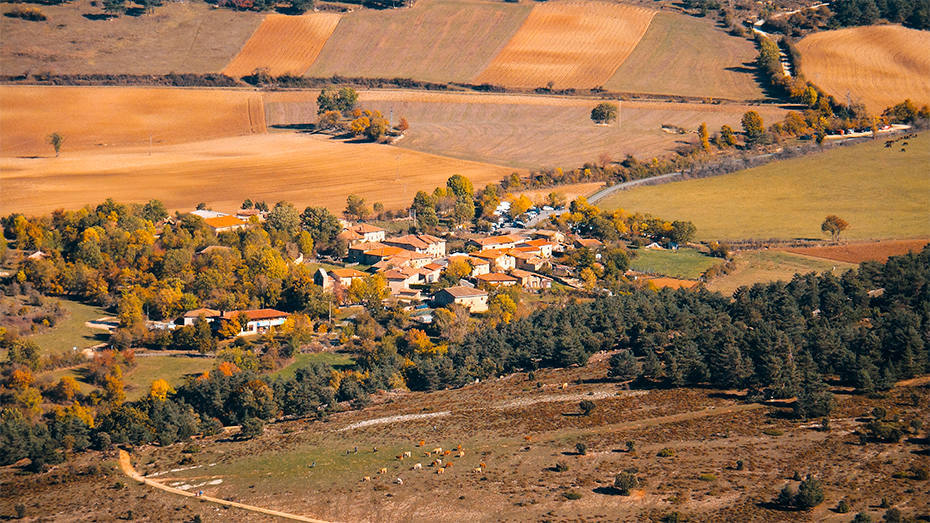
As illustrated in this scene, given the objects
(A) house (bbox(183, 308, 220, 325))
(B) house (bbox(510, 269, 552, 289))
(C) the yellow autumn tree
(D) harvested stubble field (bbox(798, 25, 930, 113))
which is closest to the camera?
(C) the yellow autumn tree

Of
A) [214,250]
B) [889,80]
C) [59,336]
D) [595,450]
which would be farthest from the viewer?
[889,80]

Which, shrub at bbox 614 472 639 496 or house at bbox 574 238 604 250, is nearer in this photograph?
shrub at bbox 614 472 639 496

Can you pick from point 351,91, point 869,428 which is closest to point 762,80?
point 351,91

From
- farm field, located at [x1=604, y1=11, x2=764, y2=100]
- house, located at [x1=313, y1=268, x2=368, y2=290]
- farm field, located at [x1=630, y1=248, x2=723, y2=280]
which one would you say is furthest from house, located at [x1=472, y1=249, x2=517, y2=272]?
farm field, located at [x1=604, y1=11, x2=764, y2=100]

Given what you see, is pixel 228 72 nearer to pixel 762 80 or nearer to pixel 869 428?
pixel 762 80

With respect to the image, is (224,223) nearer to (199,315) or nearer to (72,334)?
(199,315)

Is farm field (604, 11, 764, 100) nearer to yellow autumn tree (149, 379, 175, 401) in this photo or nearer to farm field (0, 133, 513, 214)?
farm field (0, 133, 513, 214)

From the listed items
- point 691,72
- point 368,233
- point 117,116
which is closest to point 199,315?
point 368,233
